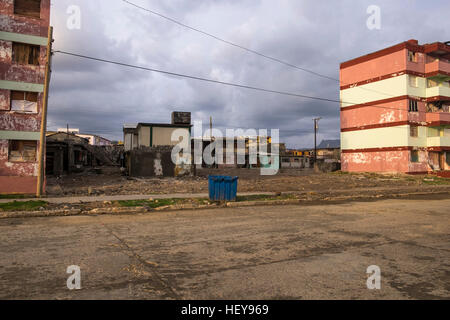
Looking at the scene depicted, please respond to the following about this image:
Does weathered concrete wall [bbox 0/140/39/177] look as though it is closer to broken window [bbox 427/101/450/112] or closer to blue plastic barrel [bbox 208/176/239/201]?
blue plastic barrel [bbox 208/176/239/201]

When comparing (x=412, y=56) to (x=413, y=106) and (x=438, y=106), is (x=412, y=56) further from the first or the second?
(x=438, y=106)

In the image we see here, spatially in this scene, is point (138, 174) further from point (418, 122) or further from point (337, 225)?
point (418, 122)

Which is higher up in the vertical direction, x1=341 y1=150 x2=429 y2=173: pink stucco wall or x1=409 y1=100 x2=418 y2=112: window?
x1=409 y1=100 x2=418 y2=112: window

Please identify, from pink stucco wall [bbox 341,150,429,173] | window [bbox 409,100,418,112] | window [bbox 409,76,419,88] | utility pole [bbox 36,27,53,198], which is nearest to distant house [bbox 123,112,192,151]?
utility pole [bbox 36,27,53,198]

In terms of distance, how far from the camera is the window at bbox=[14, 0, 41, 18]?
17156mm

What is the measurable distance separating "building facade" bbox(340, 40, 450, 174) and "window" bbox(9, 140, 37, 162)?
34.9m

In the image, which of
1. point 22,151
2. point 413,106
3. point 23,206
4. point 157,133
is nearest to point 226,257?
point 23,206

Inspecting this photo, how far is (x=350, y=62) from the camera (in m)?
41.2

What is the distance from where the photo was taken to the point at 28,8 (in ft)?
57.0

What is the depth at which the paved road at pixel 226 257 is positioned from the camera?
3.79 metres

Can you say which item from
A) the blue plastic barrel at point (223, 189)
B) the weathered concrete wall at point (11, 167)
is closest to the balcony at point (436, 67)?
the blue plastic barrel at point (223, 189)

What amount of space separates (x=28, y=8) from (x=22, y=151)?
26.2ft

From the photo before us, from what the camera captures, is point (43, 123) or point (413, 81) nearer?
point (43, 123)

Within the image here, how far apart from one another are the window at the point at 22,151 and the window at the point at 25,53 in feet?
14.5
